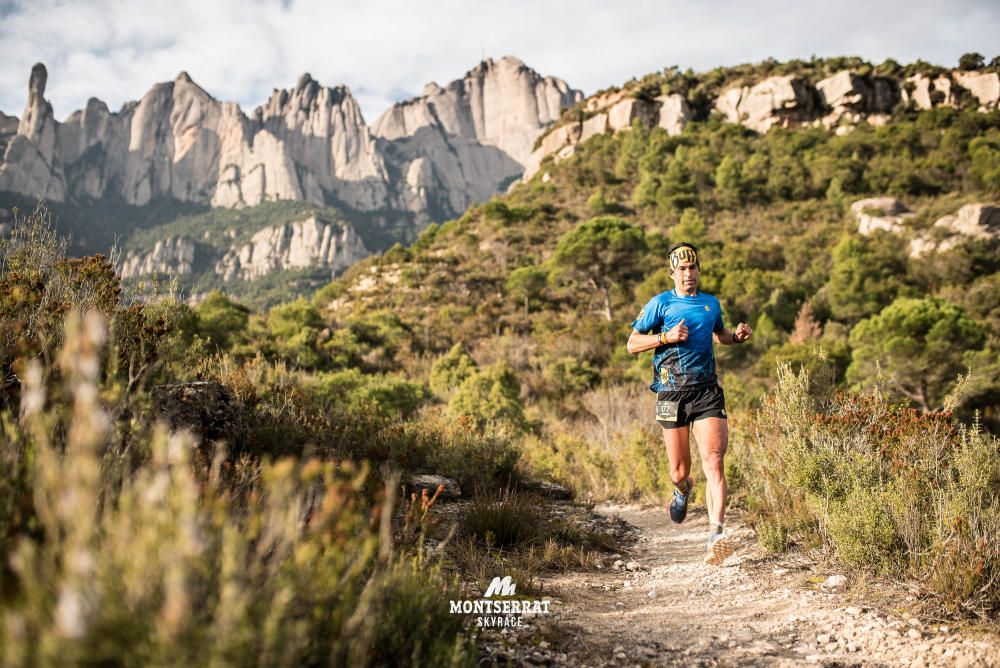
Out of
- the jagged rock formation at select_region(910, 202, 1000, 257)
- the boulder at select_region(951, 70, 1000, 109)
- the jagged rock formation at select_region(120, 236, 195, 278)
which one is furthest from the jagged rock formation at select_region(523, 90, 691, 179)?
the jagged rock formation at select_region(120, 236, 195, 278)

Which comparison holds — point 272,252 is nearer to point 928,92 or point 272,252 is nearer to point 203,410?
point 928,92

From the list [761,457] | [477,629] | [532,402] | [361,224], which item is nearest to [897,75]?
[532,402]

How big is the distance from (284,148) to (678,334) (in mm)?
126865

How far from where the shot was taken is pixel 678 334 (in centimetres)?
353

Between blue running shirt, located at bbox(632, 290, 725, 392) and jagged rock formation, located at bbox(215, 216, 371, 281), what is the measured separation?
95231 mm

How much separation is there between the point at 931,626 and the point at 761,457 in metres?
2.34

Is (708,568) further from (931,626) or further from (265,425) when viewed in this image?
(265,425)

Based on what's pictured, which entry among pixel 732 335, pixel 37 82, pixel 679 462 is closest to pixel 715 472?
pixel 679 462

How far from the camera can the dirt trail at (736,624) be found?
2.18 metres

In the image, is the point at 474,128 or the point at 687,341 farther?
the point at 474,128

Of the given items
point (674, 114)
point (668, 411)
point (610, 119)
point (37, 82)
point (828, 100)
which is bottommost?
point (668, 411)

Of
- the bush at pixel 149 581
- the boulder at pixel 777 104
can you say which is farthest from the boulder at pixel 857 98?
the bush at pixel 149 581

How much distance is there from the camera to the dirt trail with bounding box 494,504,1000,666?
7.14 feet

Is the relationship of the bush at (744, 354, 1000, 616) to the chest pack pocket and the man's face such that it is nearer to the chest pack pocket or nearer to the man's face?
the chest pack pocket
